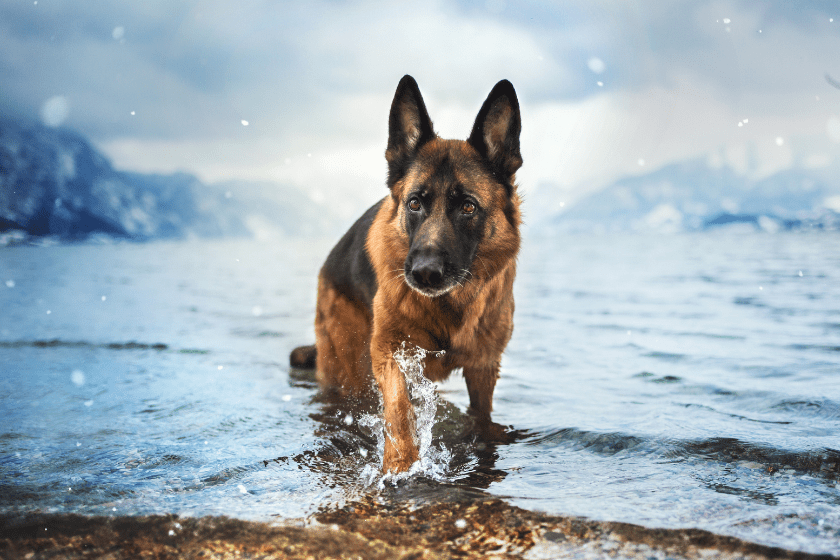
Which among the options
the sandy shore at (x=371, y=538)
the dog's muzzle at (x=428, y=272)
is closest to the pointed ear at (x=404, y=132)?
the dog's muzzle at (x=428, y=272)

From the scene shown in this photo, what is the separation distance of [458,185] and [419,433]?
1776mm

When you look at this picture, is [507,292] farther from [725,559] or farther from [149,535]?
[149,535]

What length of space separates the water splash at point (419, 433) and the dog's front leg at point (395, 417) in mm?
48

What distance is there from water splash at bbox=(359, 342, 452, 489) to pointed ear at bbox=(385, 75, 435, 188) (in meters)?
1.34

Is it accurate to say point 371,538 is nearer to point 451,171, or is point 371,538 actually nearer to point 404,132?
point 451,171

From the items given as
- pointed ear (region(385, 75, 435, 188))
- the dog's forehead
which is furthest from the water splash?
pointed ear (region(385, 75, 435, 188))

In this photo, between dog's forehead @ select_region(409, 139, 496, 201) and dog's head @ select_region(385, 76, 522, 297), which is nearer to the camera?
dog's head @ select_region(385, 76, 522, 297)

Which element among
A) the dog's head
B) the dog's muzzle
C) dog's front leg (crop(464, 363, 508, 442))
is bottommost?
dog's front leg (crop(464, 363, 508, 442))

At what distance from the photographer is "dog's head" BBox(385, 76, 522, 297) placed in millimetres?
3943

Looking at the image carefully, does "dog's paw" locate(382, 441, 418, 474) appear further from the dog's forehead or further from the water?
the dog's forehead

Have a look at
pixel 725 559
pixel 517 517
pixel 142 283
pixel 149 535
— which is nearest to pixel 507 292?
pixel 517 517

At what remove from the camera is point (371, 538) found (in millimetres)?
2740

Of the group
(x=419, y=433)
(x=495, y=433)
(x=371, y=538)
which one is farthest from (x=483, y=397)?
(x=371, y=538)

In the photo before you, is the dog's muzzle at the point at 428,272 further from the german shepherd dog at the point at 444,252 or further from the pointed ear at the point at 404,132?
the pointed ear at the point at 404,132
